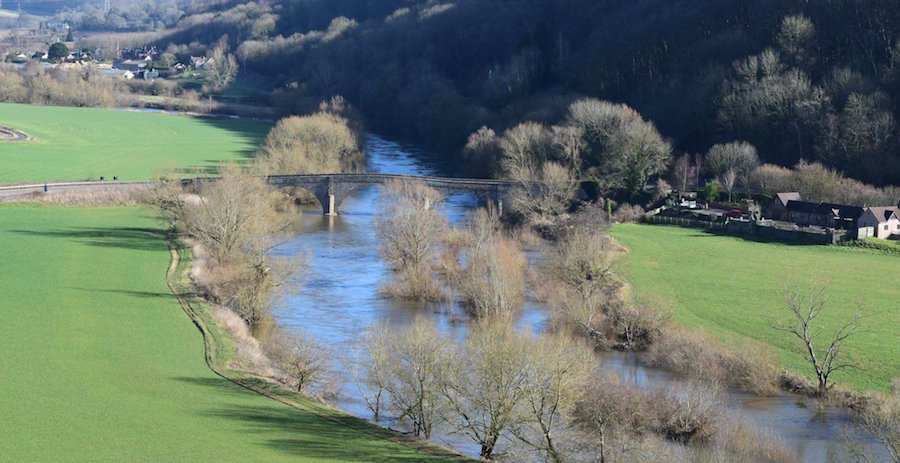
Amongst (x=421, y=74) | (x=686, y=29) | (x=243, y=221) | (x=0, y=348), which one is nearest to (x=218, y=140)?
(x=421, y=74)

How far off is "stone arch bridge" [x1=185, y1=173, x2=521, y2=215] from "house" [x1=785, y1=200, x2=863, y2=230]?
19750 millimetres

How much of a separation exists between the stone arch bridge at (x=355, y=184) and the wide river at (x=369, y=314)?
135cm

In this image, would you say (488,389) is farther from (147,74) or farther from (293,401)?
(147,74)

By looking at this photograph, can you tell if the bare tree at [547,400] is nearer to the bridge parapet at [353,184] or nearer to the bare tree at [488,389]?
the bare tree at [488,389]

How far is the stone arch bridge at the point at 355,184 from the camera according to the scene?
8594 centimetres

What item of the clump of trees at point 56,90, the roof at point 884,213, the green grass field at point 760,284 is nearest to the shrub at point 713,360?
the green grass field at point 760,284

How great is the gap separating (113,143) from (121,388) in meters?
84.8

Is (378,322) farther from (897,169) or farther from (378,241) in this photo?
(897,169)

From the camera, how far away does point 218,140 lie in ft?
416

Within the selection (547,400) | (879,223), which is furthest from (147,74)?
(547,400)

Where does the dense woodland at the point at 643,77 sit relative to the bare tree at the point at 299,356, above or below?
above

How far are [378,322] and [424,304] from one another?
5483mm

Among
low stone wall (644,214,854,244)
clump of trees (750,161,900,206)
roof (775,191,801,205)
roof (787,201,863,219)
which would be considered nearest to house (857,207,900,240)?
roof (787,201,863,219)

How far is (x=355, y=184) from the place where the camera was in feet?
286
